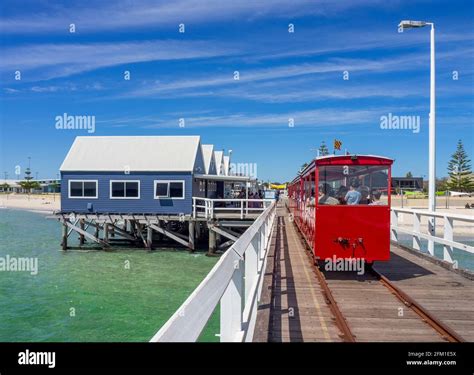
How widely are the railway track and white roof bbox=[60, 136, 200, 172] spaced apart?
20173mm

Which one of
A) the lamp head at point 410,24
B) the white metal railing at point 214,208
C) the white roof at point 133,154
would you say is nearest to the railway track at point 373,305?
the lamp head at point 410,24

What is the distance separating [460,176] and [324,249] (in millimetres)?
90583

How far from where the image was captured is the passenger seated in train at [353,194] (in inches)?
368

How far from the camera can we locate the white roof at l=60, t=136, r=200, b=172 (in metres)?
29.0

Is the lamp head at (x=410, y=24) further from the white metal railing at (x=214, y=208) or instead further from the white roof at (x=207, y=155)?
the white roof at (x=207, y=155)

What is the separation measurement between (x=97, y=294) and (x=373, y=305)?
42.0 feet

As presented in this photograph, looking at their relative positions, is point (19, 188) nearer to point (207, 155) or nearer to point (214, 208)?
point (207, 155)

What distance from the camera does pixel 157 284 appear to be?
1898 cm

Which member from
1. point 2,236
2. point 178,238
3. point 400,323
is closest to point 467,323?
point 400,323

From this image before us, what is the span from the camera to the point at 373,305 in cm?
720

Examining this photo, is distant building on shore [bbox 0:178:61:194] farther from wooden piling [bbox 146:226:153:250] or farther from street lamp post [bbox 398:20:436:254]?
street lamp post [bbox 398:20:436:254]

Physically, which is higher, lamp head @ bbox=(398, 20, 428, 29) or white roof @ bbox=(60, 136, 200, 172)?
lamp head @ bbox=(398, 20, 428, 29)

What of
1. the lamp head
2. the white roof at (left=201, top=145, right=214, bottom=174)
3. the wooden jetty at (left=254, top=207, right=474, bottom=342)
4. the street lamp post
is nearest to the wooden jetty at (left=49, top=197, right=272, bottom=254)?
the white roof at (left=201, top=145, right=214, bottom=174)

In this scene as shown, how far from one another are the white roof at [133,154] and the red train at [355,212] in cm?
1971
